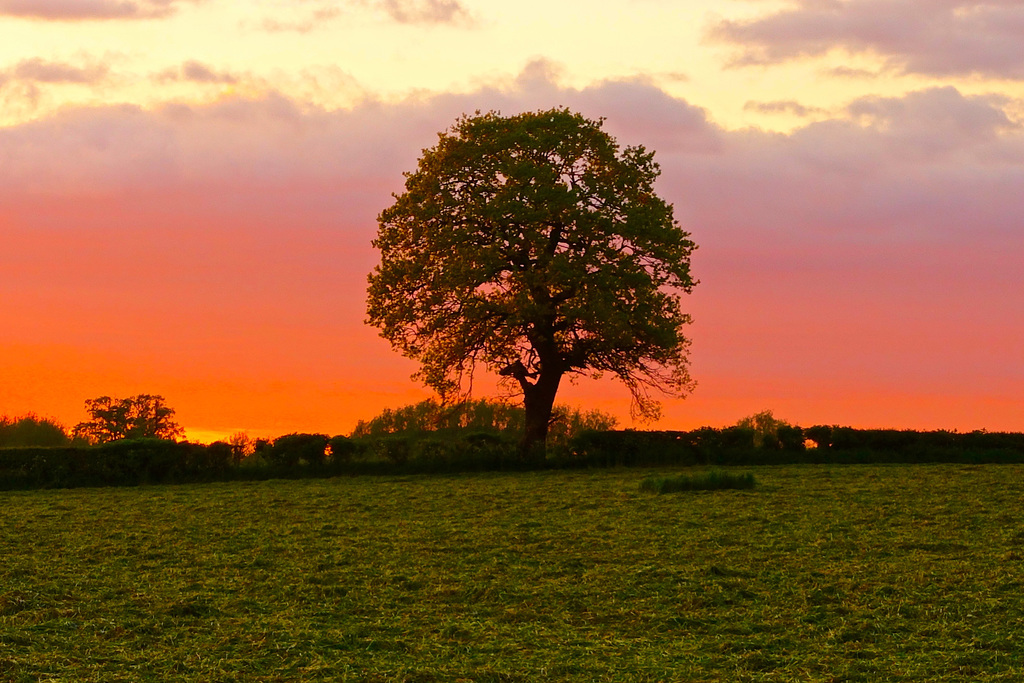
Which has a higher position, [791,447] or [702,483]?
[791,447]

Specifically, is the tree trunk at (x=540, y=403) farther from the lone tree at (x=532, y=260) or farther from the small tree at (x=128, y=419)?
the small tree at (x=128, y=419)

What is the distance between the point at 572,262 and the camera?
107 feet

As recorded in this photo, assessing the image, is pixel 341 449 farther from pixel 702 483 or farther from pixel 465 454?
pixel 702 483

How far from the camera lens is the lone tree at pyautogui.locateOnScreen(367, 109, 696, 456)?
32.7 metres

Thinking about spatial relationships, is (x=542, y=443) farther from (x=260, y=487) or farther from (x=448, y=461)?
(x=260, y=487)

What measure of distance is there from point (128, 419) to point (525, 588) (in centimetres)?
3336

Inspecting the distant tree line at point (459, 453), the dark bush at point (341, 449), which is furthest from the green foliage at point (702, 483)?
the dark bush at point (341, 449)

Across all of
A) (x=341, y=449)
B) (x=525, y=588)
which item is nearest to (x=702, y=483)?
(x=525, y=588)

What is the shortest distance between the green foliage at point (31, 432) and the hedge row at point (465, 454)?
12.4m

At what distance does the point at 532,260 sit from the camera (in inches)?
1292

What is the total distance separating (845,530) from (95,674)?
12.6 meters

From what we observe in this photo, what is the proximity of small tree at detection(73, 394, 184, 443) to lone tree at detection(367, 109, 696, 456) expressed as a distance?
1344cm

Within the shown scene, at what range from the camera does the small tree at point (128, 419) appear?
136 ft

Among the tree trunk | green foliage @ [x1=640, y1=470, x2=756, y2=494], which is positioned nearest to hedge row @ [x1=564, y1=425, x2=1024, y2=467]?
the tree trunk
